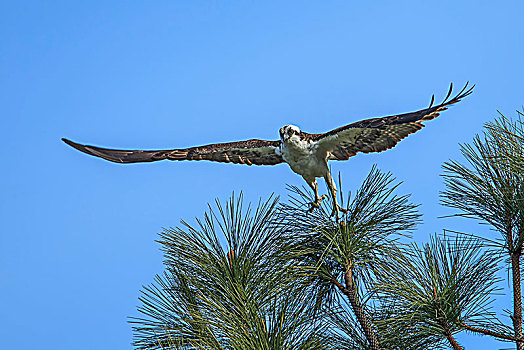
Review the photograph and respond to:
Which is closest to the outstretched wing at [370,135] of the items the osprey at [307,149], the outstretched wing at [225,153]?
the osprey at [307,149]

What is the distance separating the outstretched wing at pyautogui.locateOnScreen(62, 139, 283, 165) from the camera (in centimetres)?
392

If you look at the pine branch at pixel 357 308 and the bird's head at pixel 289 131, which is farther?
the bird's head at pixel 289 131

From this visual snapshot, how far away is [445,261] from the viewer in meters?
3.19

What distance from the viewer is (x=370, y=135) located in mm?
3879

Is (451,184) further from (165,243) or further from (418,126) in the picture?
(165,243)

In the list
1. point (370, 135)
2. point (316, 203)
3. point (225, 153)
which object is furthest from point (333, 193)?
point (225, 153)

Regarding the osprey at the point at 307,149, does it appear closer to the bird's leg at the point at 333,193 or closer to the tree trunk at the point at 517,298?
the bird's leg at the point at 333,193

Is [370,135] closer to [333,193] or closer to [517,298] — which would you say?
[333,193]

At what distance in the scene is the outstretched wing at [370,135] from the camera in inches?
138

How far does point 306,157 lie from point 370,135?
15.0 inches

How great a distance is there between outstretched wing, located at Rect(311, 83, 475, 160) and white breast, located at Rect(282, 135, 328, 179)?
56mm

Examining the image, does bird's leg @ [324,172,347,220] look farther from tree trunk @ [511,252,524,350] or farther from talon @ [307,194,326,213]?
tree trunk @ [511,252,524,350]

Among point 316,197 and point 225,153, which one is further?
point 225,153

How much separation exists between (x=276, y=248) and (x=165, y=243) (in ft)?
1.69
